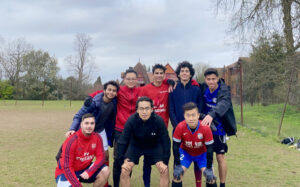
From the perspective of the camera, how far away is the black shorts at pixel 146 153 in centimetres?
375

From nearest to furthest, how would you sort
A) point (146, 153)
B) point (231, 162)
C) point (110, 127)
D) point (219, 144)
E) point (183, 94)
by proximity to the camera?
point (146, 153) → point (219, 144) → point (183, 94) → point (110, 127) → point (231, 162)

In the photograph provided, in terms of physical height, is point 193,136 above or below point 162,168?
above

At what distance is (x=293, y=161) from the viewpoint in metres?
5.94

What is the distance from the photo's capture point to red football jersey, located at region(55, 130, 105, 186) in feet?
11.2

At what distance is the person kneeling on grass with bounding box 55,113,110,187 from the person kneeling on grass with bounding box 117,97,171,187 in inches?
12.7

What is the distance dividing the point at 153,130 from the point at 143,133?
0.15 meters

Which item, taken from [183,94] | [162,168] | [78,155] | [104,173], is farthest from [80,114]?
[183,94]

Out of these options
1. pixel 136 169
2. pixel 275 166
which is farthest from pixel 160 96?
pixel 275 166

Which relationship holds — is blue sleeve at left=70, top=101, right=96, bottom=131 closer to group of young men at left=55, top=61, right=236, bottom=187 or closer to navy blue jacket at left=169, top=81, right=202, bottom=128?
group of young men at left=55, top=61, right=236, bottom=187

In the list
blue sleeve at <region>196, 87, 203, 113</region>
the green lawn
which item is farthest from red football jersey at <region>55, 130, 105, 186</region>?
the green lawn

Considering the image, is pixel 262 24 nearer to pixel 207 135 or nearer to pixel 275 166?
pixel 275 166

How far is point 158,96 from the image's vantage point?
428cm

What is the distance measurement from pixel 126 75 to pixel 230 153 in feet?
13.5

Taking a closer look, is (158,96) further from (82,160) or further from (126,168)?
(82,160)
